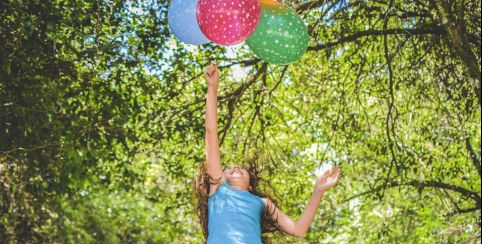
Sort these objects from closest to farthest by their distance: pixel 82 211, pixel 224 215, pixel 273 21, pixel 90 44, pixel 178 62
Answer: pixel 224 215 < pixel 273 21 < pixel 90 44 < pixel 178 62 < pixel 82 211

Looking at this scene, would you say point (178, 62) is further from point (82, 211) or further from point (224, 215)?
point (82, 211)

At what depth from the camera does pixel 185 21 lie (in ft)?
13.5

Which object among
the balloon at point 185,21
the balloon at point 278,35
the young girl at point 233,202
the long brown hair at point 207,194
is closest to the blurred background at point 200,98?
the long brown hair at point 207,194

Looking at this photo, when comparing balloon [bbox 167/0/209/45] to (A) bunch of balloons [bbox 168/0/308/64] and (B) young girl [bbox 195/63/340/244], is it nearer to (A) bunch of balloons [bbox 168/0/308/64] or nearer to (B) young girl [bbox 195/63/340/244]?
(A) bunch of balloons [bbox 168/0/308/64]

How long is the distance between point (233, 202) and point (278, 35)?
109cm

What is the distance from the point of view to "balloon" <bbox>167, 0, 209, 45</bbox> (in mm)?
4117

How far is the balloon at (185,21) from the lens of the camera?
412cm

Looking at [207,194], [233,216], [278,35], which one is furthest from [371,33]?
[233,216]

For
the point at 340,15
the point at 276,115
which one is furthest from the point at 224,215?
the point at 276,115

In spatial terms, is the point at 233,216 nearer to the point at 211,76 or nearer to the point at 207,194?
the point at 207,194

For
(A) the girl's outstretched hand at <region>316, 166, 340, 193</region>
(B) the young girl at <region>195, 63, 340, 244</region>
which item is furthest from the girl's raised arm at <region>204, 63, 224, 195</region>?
(A) the girl's outstretched hand at <region>316, 166, 340, 193</region>

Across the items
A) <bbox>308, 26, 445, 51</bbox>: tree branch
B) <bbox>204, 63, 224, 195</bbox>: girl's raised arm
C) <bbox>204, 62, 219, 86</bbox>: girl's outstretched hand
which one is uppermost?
<bbox>308, 26, 445, 51</bbox>: tree branch

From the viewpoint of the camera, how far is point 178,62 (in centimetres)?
654

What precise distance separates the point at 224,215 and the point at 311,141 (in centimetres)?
506
